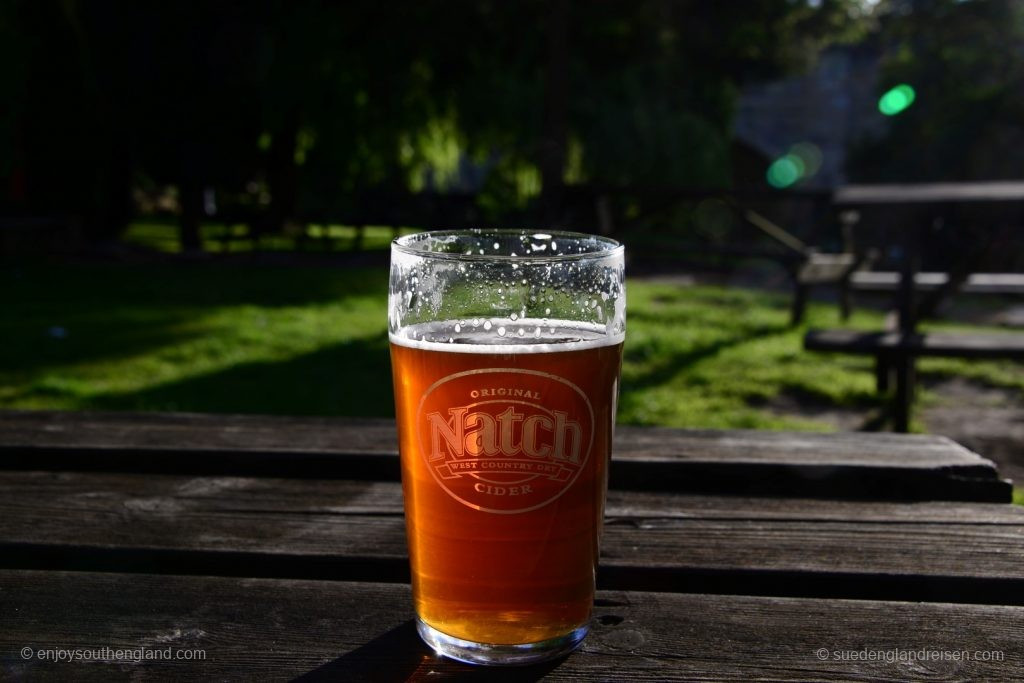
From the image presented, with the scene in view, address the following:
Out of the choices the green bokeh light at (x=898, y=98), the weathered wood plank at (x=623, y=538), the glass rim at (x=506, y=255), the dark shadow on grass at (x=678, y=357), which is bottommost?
the dark shadow on grass at (x=678, y=357)

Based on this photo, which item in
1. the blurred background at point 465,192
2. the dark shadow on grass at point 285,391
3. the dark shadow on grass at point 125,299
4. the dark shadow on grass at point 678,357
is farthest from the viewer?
the dark shadow on grass at point 125,299

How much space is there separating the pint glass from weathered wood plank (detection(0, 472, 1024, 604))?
143 mm

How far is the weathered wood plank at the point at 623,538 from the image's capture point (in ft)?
3.28

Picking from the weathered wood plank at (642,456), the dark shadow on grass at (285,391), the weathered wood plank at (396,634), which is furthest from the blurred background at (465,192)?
the weathered wood plank at (396,634)

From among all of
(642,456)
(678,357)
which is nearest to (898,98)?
(678,357)

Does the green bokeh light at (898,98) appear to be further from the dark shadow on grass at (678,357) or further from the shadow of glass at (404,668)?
the shadow of glass at (404,668)

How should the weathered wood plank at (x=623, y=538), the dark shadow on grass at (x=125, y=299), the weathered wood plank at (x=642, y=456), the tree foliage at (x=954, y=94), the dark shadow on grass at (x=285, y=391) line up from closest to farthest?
the weathered wood plank at (x=623, y=538)
the weathered wood plank at (x=642, y=456)
the dark shadow on grass at (x=285, y=391)
the dark shadow on grass at (x=125, y=299)
the tree foliage at (x=954, y=94)

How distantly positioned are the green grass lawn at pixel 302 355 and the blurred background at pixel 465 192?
35 mm

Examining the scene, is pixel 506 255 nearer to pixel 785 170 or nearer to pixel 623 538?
pixel 623 538

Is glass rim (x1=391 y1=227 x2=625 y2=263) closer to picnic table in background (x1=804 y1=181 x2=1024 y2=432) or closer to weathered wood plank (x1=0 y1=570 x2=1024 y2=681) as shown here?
weathered wood plank (x1=0 y1=570 x2=1024 y2=681)

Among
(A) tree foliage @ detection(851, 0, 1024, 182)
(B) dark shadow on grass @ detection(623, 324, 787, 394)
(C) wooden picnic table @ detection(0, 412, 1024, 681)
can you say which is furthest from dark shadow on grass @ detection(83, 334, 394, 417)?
(A) tree foliage @ detection(851, 0, 1024, 182)

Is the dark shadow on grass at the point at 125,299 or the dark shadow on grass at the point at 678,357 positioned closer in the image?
the dark shadow on grass at the point at 678,357

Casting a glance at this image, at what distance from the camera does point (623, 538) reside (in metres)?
1.10

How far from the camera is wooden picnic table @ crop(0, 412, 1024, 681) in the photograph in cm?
83
